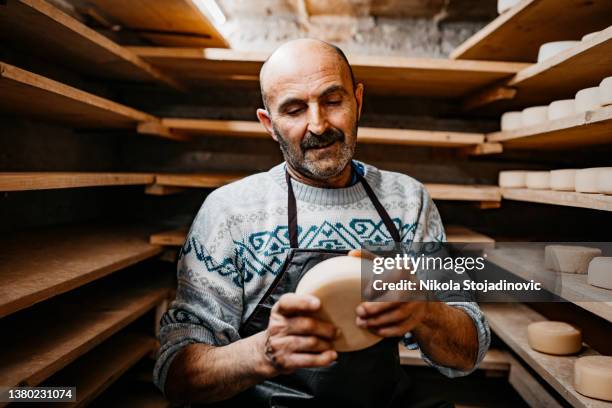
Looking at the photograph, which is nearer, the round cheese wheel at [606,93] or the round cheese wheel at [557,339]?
the round cheese wheel at [606,93]

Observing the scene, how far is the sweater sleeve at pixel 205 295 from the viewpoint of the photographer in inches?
55.4

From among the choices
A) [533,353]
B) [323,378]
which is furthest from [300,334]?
[533,353]

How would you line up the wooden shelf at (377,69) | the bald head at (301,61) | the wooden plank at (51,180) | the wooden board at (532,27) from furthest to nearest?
the wooden shelf at (377,69) → the wooden board at (532,27) → the bald head at (301,61) → the wooden plank at (51,180)

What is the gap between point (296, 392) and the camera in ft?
4.76

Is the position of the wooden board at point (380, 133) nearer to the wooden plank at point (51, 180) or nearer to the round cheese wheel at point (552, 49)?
the wooden plank at point (51, 180)

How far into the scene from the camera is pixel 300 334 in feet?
3.44

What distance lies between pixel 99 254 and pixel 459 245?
1767mm

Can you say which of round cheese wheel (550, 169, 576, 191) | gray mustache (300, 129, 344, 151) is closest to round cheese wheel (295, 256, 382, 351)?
gray mustache (300, 129, 344, 151)

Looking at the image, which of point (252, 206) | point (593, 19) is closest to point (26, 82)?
point (252, 206)

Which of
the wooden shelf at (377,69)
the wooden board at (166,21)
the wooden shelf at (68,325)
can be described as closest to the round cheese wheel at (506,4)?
the wooden shelf at (377,69)

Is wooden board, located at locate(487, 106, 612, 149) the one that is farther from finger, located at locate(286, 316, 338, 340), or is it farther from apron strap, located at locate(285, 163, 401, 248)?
finger, located at locate(286, 316, 338, 340)

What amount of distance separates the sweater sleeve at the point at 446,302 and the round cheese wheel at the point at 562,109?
691 mm

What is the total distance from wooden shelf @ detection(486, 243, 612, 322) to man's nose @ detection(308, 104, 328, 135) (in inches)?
40.3

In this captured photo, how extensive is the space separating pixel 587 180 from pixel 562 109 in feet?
1.34
